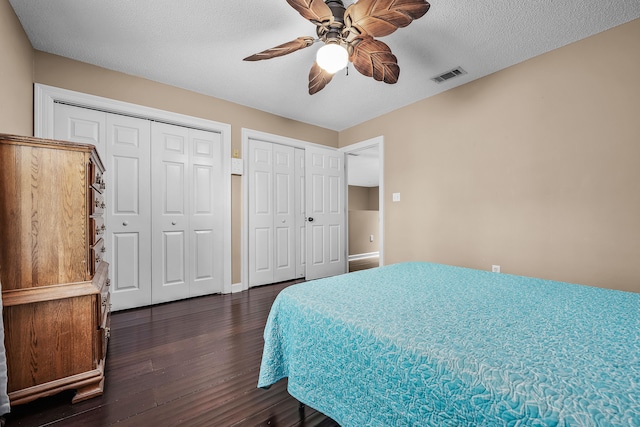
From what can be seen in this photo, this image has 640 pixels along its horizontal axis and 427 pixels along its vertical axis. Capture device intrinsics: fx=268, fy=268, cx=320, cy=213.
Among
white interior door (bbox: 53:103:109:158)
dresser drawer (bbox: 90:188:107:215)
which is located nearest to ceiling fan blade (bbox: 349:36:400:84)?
dresser drawer (bbox: 90:188:107:215)

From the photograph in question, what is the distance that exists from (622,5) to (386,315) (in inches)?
110

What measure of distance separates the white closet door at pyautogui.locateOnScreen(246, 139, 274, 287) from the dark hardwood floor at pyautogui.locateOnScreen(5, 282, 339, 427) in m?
1.19

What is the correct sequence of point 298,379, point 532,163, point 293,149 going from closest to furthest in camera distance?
point 298,379 < point 532,163 < point 293,149

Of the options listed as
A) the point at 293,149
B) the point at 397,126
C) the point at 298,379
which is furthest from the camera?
the point at 293,149

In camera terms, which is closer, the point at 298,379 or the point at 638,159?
the point at 298,379

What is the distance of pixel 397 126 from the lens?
3723 millimetres

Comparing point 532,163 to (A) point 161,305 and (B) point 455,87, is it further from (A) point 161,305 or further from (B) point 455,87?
(A) point 161,305

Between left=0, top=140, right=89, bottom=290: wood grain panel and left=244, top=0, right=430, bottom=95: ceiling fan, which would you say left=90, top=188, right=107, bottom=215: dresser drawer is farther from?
left=244, top=0, right=430, bottom=95: ceiling fan

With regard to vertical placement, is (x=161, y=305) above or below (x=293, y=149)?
below

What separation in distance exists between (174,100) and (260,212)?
5.50 feet

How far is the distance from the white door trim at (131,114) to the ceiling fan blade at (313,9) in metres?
2.13

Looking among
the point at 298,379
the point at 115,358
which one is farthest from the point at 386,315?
the point at 115,358

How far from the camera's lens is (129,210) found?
9.29 ft

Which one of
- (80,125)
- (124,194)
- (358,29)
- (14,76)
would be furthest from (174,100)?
(358,29)
